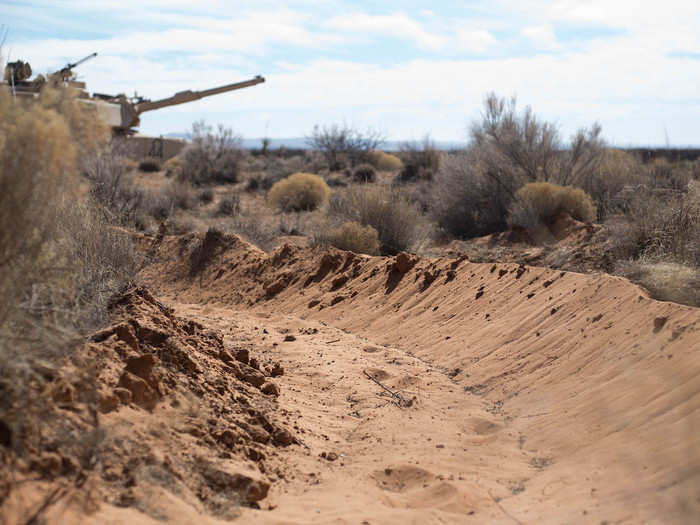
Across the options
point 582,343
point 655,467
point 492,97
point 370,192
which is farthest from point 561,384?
point 492,97

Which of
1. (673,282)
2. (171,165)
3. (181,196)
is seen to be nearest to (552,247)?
(673,282)

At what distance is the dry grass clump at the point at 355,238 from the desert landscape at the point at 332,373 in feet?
0.14

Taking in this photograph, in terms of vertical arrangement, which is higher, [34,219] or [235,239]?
[34,219]

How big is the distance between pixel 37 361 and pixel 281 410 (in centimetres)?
285

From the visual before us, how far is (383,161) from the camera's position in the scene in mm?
34156

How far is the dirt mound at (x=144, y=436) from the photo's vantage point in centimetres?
353

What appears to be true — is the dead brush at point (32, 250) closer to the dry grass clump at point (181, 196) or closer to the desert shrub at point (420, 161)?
the dry grass clump at point (181, 196)

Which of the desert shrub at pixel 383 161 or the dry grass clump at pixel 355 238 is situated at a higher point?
the desert shrub at pixel 383 161

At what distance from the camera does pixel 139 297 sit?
6668 millimetres

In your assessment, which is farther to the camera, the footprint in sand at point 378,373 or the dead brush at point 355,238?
the dead brush at point 355,238

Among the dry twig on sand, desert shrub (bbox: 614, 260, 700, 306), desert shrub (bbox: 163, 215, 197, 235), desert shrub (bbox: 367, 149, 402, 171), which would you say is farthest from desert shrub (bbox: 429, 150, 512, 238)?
desert shrub (bbox: 367, 149, 402, 171)

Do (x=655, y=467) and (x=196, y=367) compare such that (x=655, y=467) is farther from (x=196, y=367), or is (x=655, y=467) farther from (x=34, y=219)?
(x=34, y=219)

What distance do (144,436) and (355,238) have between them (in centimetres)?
929

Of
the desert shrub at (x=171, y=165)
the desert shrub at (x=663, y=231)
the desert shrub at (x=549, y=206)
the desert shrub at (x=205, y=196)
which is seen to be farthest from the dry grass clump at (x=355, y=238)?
the desert shrub at (x=171, y=165)
